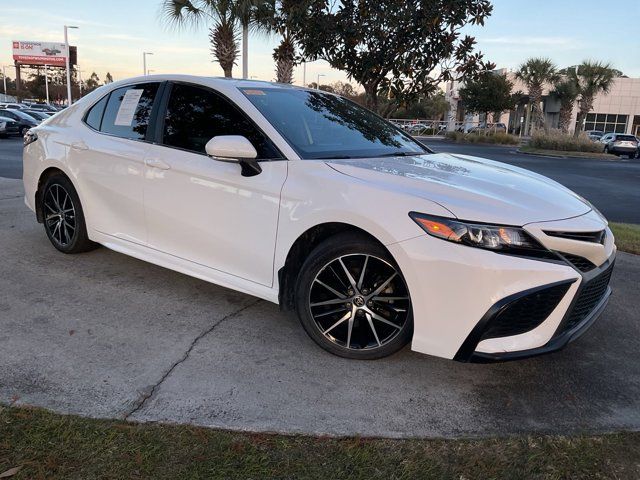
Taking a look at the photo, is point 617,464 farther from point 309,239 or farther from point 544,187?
point 309,239

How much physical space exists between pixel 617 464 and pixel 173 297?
3087mm

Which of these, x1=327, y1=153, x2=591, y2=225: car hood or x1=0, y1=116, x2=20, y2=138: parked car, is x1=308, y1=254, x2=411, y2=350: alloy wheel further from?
x1=0, y1=116, x2=20, y2=138: parked car

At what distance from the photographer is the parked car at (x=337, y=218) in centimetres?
279

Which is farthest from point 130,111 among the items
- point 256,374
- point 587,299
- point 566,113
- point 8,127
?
point 566,113

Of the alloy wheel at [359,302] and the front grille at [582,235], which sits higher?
the front grille at [582,235]

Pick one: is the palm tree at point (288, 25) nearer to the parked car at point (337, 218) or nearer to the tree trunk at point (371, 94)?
the tree trunk at point (371, 94)

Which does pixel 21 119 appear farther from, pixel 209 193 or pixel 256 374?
pixel 256 374

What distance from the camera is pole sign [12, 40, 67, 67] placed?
280 feet

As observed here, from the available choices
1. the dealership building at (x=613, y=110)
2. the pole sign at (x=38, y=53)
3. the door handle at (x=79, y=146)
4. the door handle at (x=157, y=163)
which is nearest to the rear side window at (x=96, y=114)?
the door handle at (x=79, y=146)

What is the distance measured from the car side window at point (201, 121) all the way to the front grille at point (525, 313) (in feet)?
5.67

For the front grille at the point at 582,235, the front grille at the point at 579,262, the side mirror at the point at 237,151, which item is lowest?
the front grille at the point at 579,262

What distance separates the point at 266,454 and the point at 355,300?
1.09m

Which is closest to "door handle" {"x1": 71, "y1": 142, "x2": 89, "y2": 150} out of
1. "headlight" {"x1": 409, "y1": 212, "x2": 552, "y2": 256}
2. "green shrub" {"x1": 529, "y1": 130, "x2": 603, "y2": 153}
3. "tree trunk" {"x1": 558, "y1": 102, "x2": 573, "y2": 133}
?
"headlight" {"x1": 409, "y1": 212, "x2": 552, "y2": 256}

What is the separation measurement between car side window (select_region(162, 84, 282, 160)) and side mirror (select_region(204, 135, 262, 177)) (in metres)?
0.10
